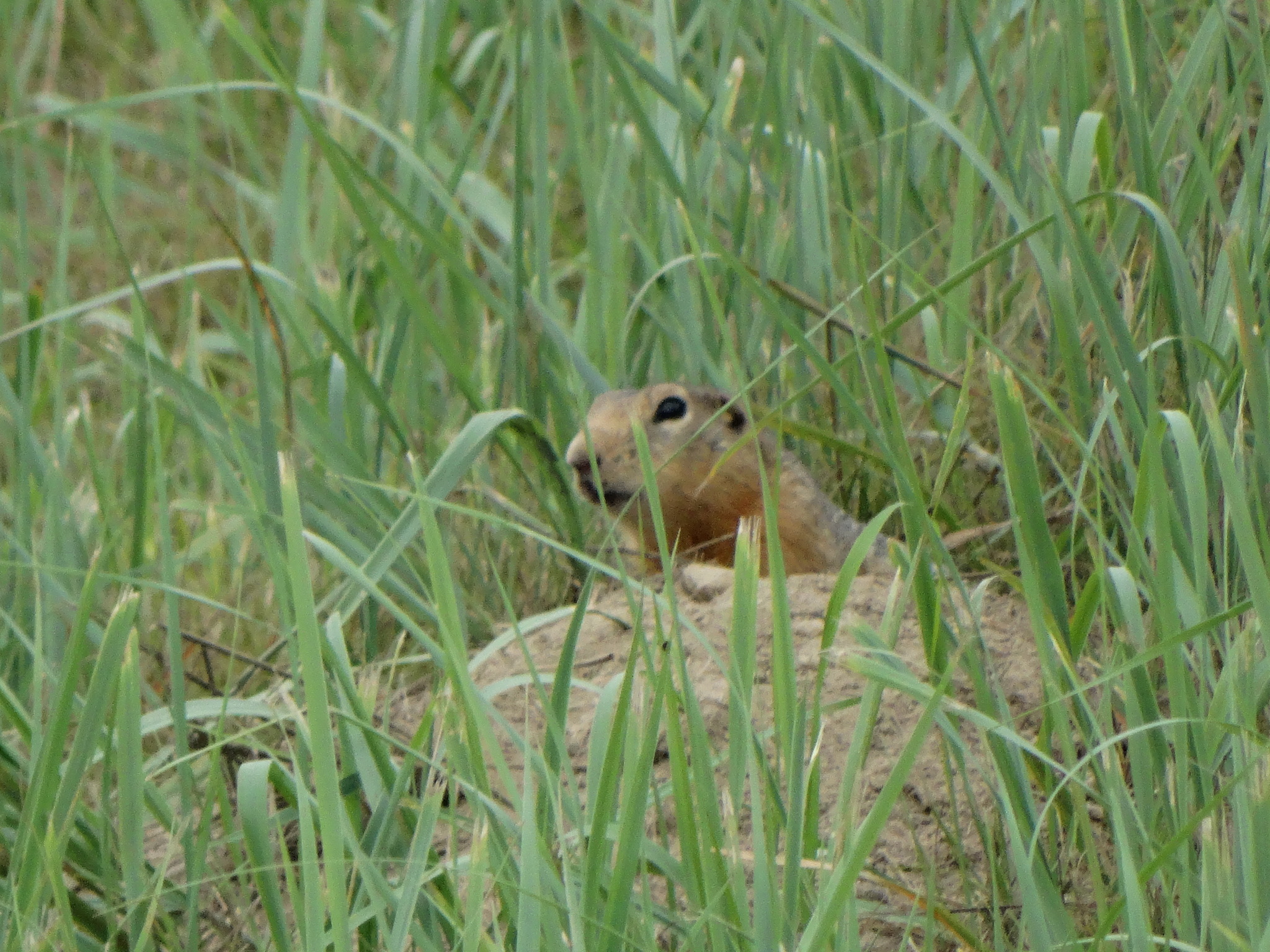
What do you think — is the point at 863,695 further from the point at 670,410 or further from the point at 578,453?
the point at 670,410

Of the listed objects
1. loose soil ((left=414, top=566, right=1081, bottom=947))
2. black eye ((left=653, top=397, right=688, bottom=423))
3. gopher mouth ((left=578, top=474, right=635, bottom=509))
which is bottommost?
loose soil ((left=414, top=566, right=1081, bottom=947))

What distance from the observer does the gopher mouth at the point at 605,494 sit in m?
3.10

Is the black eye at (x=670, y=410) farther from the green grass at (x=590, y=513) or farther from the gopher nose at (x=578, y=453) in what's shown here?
the gopher nose at (x=578, y=453)

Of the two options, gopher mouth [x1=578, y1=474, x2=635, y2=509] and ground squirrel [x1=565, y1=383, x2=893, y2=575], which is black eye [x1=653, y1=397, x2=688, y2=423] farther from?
gopher mouth [x1=578, y1=474, x2=635, y2=509]

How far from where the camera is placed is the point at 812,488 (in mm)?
3193

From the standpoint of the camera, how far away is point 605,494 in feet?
10.6

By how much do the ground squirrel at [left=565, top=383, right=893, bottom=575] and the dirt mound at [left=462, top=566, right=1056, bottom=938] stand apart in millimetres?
224

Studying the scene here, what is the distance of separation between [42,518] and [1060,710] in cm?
252

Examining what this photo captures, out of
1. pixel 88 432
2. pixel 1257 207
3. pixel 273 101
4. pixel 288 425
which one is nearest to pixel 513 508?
pixel 288 425

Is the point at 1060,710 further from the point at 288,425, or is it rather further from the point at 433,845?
the point at 288,425

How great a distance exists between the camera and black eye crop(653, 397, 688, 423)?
127 inches

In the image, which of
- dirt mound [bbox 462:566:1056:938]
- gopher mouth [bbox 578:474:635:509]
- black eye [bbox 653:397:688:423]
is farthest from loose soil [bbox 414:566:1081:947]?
black eye [bbox 653:397:688:423]

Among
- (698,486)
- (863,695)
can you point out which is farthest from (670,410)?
(863,695)

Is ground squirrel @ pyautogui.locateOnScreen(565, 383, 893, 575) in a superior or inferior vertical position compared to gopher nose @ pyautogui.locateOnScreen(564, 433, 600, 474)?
inferior
